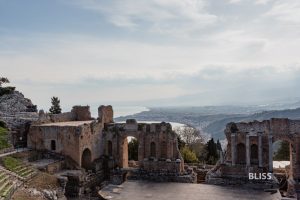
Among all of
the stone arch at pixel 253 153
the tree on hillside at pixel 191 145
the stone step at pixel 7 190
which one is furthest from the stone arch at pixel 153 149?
the stone step at pixel 7 190

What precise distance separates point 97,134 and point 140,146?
4.44 metres

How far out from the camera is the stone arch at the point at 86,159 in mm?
35562

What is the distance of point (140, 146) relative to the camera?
36688 mm

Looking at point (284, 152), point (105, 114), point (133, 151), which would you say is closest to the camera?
point (105, 114)

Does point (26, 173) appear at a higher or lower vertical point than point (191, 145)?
lower

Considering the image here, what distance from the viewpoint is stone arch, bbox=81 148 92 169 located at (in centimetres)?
3556

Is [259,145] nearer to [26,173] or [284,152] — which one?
[284,152]

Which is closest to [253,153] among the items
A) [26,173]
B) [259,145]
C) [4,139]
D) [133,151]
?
[259,145]

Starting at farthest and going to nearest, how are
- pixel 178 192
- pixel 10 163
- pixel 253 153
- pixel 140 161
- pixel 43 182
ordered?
Answer: pixel 140 161
pixel 253 153
pixel 178 192
pixel 10 163
pixel 43 182

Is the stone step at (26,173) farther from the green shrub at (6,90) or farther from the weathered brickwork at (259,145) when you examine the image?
the green shrub at (6,90)

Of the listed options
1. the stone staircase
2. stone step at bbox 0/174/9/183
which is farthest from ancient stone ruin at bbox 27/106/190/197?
stone step at bbox 0/174/9/183

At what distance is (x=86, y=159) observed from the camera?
35781 mm

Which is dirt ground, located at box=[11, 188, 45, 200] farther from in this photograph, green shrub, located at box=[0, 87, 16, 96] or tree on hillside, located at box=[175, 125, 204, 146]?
Answer: tree on hillside, located at box=[175, 125, 204, 146]

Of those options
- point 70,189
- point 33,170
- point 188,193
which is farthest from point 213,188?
point 33,170
